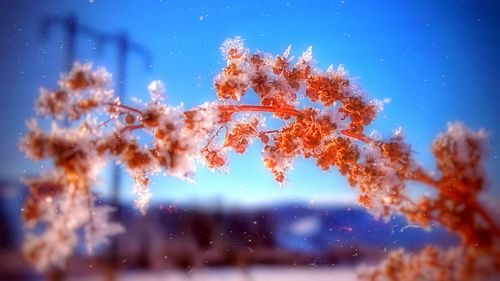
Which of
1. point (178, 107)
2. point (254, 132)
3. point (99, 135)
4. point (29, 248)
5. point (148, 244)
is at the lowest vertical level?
point (29, 248)

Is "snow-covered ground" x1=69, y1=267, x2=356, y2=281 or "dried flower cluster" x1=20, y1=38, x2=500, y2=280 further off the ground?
"snow-covered ground" x1=69, y1=267, x2=356, y2=281

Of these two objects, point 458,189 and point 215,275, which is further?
point 215,275

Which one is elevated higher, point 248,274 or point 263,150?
point 248,274

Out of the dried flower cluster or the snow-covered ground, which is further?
the snow-covered ground

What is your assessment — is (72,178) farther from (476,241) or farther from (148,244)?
(148,244)

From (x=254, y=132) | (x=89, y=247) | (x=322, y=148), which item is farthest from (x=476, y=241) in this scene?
(x=89, y=247)

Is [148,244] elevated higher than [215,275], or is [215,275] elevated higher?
[148,244]

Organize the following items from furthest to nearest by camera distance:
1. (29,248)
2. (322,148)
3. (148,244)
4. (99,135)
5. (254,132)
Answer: (148,244), (254,132), (322,148), (99,135), (29,248)

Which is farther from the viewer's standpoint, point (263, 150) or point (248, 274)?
point (248, 274)
